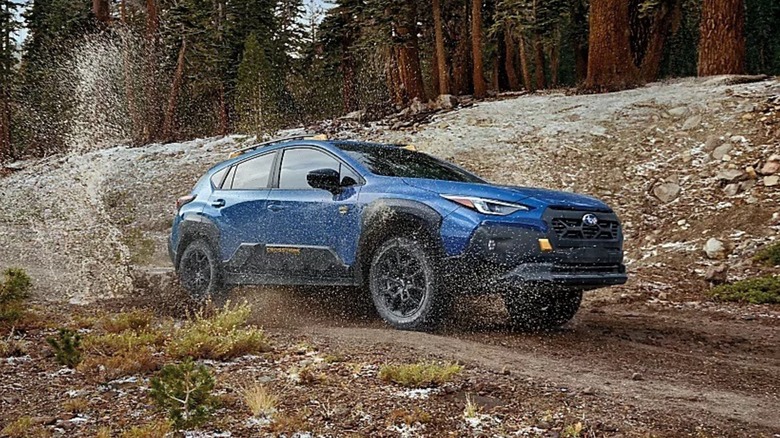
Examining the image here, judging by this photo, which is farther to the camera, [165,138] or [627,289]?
[165,138]

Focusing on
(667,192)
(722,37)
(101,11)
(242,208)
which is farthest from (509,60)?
(242,208)

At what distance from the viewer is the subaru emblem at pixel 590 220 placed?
20.2 feet

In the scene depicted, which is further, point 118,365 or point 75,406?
point 118,365

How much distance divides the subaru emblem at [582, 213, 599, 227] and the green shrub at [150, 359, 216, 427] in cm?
359

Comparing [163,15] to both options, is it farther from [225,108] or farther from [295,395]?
[295,395]

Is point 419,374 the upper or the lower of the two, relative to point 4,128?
lower

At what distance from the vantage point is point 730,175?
447 inches

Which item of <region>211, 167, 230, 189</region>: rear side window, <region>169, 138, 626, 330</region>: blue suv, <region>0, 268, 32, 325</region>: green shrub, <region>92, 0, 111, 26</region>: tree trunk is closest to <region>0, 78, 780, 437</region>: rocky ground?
<region>0, 268, 32, 325</region>: green shrub

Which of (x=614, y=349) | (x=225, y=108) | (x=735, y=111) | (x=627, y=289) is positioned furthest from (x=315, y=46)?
(x=614, y=349)

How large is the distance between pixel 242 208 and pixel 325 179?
1.29 metres

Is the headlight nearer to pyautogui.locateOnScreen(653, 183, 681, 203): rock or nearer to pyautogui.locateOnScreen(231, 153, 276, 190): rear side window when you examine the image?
pyautogui.locateOnScreen(231, 153, 276, 190): rear side window

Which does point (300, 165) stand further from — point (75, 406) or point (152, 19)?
point (152, 19)

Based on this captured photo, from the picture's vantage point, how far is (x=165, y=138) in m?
30.4

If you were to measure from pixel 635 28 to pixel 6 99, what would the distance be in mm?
31567
